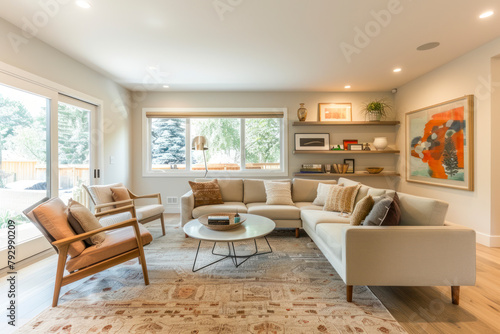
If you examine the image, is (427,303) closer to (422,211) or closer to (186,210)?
(422,211)

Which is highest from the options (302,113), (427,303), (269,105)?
(269,105)

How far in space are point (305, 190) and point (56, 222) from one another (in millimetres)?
3148

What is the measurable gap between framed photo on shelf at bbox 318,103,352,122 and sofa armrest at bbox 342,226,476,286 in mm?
3259

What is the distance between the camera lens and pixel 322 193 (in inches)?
132

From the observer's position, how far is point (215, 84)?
4.09 metres

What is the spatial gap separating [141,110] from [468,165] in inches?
216

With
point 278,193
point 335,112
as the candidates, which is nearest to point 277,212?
point 278,193

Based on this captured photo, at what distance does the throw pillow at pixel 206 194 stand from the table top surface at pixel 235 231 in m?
0.87

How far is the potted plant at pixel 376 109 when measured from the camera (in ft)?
14.2

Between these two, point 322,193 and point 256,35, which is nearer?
point 256,35

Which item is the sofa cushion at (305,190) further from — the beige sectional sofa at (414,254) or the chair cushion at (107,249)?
the chair cushion at (107,249)

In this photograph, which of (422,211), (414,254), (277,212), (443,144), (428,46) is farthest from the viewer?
(443,144)

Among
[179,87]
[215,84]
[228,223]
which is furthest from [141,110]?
[228,223]

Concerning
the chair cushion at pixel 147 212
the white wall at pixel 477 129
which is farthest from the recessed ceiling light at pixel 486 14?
the chair cushion at pixel 147 212
